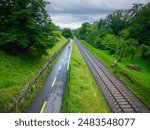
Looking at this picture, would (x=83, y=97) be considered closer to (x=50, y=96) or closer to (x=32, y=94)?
(x=50, y=96)

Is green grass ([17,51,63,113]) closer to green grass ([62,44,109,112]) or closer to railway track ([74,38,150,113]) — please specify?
green grass ([62,44,109,112])

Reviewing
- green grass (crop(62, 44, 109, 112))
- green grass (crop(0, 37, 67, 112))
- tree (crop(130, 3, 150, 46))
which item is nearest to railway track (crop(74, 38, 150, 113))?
green grass (crop(62, 44, 109, 112))

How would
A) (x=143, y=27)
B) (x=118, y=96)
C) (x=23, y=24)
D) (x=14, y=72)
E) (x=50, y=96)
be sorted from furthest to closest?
(x=143, y=27), (x=23, y=24), (x=14, y=72), (x=118, y=96), (x=50, y=96)

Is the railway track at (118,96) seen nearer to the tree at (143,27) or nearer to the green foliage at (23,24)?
the green foliage at (23,24)

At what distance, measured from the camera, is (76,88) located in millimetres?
29750

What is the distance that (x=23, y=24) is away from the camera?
34.5 meters

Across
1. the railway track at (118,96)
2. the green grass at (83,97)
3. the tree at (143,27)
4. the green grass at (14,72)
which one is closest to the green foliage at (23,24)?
the green grass at (14,72)

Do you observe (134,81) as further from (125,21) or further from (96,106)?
(125,21)

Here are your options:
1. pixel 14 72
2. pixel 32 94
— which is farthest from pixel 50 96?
pixel 14 72

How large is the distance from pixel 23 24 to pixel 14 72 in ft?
28.8

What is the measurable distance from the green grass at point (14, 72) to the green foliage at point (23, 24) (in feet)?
6.76

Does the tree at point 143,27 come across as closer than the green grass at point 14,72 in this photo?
No

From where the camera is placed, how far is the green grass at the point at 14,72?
22859mm

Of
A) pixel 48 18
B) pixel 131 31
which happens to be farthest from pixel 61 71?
pixel 131 31
